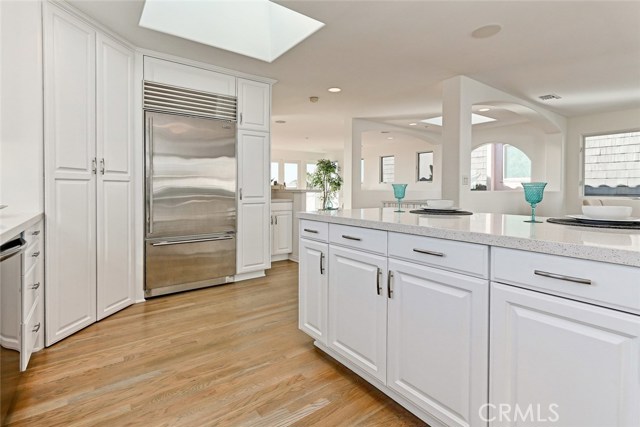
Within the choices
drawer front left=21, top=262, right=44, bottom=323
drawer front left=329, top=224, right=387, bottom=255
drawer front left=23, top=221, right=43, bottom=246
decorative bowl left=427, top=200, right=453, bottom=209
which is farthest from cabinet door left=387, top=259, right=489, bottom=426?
drawer front left=23, top=221, right=43, bottom=246

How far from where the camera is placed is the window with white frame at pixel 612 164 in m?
6.27

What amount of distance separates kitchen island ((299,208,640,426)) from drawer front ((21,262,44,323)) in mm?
1598

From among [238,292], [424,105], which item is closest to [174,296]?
→ [238,292]

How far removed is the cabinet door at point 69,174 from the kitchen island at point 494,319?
195 cm

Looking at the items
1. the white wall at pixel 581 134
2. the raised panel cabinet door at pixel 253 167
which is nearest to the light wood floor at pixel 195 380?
the raised panel cabinet door at pixel 253 167

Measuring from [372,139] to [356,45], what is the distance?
19.9 feet

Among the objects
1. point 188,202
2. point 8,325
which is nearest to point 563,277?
point 8,325

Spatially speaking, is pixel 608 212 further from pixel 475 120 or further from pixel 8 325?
pixel 475 120

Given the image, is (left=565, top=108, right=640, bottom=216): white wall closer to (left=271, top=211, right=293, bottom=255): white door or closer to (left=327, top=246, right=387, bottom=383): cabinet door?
(left=271, top=211, right=293, bottom=255): white door

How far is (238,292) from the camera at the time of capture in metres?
3.50

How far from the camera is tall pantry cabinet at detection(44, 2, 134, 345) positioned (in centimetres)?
231

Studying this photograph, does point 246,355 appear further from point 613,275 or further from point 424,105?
point 424,105

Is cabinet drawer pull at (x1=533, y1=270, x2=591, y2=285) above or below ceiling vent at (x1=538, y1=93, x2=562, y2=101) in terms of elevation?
below

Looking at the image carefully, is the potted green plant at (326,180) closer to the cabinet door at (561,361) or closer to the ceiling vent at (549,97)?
the ceiling vent at (549,97)
